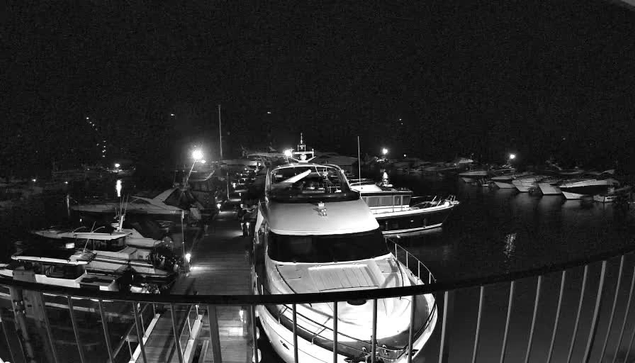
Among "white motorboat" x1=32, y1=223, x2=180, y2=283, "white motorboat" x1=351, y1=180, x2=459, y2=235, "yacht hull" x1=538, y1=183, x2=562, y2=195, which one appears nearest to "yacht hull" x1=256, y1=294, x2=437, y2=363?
"white motorboat" x1=32, y1=223, x2=180, y2=283

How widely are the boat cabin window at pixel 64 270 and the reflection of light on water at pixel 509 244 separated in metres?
17.7

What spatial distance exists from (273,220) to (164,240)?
29.9 ft

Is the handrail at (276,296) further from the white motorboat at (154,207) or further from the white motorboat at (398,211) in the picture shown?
the white motorboat at (154,207)

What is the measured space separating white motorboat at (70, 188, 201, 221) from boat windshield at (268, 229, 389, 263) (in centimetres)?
1289

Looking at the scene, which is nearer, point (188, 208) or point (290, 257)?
point (290, 257)

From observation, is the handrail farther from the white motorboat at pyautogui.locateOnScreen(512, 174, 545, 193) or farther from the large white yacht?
the white motorboat at pyautogui.locateOnScreen(512, 174, 545, 193)

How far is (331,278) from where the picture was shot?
6.00m

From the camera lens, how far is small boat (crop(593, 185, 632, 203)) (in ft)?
88.6

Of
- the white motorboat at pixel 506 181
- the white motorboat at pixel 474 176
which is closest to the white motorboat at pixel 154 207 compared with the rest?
the white motorboat at pixel 506 181

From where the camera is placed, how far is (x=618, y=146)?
48.5 meters

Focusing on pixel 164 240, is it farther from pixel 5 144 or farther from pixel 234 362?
pixel 5 144

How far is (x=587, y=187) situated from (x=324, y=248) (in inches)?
1303

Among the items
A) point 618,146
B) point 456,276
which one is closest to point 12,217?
point 456,276

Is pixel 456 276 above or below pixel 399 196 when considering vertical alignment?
below
